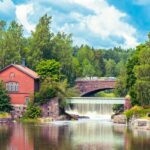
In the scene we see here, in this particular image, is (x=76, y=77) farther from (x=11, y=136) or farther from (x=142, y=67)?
(x=11, y=136)

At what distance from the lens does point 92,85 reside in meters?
98.7

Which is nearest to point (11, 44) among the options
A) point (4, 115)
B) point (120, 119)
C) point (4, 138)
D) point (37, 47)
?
point (37, 47)

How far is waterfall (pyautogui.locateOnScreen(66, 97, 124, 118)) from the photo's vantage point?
7944 centimetres

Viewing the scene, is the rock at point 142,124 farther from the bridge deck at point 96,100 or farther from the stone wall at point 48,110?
the stone wall at point 48,110

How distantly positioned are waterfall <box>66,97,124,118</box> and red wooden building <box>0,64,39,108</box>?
6.71 m

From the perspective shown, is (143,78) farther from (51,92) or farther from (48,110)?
(48,110)

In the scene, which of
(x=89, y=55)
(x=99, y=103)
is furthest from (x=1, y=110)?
(x=89, y=55)

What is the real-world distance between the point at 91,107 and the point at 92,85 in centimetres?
1866

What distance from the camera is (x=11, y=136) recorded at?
160 ft

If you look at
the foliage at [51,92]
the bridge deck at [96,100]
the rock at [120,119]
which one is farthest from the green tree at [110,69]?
the rock at [120,119]

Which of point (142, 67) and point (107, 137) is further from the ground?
point (142, 67)

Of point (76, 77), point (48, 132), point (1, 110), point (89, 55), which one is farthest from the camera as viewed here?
point (89, 55)

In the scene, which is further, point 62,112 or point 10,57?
point 10,57

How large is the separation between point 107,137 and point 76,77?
53.4 m
